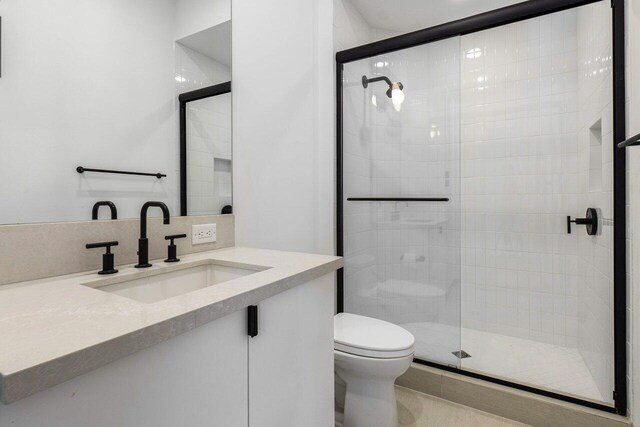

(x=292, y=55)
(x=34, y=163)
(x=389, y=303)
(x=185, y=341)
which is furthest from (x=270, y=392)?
(x=292, y=55)

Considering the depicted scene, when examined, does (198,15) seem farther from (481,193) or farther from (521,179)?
(521,179)

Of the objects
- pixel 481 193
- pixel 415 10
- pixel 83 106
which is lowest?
pixel 481 193

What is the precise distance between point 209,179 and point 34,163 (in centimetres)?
65

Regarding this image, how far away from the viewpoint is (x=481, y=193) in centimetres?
253

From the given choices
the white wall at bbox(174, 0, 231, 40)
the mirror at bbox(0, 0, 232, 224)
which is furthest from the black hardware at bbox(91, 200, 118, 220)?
the white wall at bbox(174, 0, 231, 40)

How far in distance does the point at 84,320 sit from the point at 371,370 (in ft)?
3.73

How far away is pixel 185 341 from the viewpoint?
686 mm

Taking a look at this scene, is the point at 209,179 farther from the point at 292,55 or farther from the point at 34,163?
the point at 292,55

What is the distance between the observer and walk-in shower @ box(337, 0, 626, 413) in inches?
77.0

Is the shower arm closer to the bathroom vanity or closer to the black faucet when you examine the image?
the bathroom vanity

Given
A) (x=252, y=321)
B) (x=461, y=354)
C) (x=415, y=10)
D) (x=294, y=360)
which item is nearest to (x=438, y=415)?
(x=461, y=354)

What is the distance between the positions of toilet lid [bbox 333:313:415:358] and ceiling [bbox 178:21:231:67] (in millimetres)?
1404

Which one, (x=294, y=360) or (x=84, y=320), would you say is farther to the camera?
(x=294, y=360)

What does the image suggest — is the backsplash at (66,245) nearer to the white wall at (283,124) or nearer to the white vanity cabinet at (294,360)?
the white wall at (283,124)
